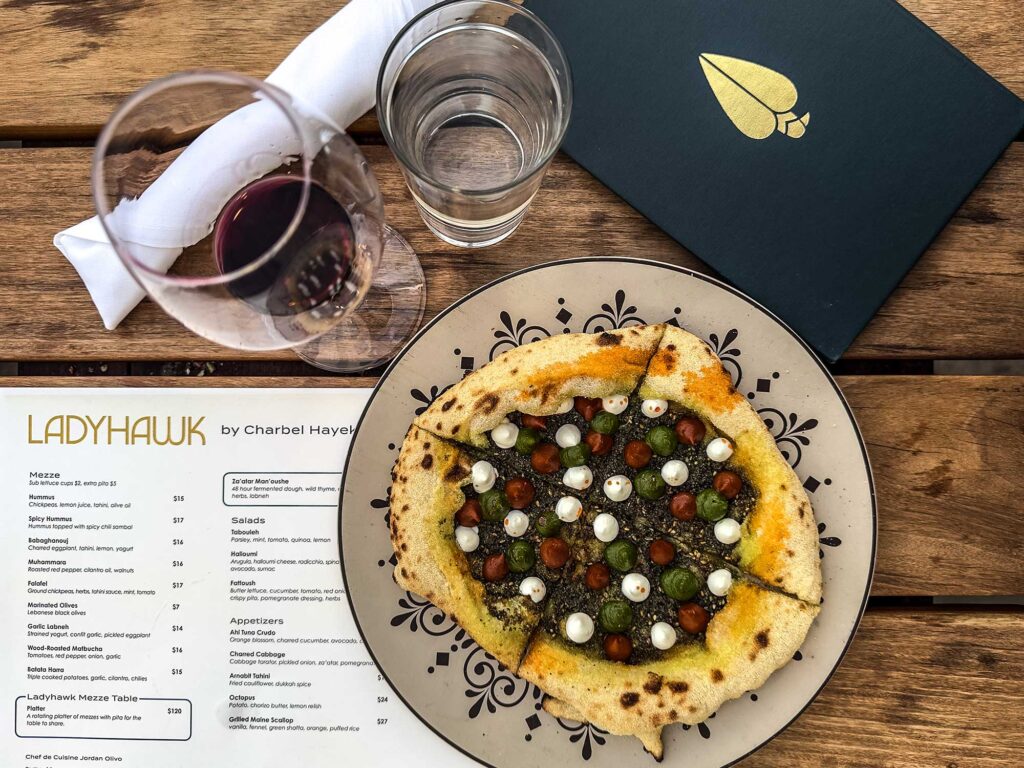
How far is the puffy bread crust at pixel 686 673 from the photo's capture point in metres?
1.24

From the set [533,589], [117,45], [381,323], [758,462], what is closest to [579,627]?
[533,589]

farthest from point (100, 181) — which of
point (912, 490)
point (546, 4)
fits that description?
point (912, 490)

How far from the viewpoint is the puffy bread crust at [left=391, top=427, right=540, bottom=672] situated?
1272mm

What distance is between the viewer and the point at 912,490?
139 cm

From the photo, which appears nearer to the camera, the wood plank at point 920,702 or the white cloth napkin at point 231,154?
the white cloth napkin at point 231,154

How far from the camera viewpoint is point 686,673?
126cm

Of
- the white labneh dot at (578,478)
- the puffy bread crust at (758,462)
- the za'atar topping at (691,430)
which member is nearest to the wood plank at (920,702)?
the puffy bread crust at (758,462)

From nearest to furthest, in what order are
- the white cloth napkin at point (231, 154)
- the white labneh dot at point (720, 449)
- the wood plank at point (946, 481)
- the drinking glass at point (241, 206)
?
the drinking glass at point (241, 206) → the white cloth napkin at point (231, 154) → the white labneh dot at point (720, 449) → the wood plank at point (946, 481)

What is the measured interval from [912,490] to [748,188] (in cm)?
61

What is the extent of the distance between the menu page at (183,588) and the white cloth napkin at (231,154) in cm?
23

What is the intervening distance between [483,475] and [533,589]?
21 cm

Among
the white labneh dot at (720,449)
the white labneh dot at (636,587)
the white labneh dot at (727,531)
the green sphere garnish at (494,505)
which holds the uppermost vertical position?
the white labneh dot at (720,449)

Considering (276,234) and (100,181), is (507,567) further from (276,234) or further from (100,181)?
(100,181)

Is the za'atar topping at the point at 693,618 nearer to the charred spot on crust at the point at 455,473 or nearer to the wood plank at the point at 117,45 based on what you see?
the charred spot on crust at the point at 455,473
